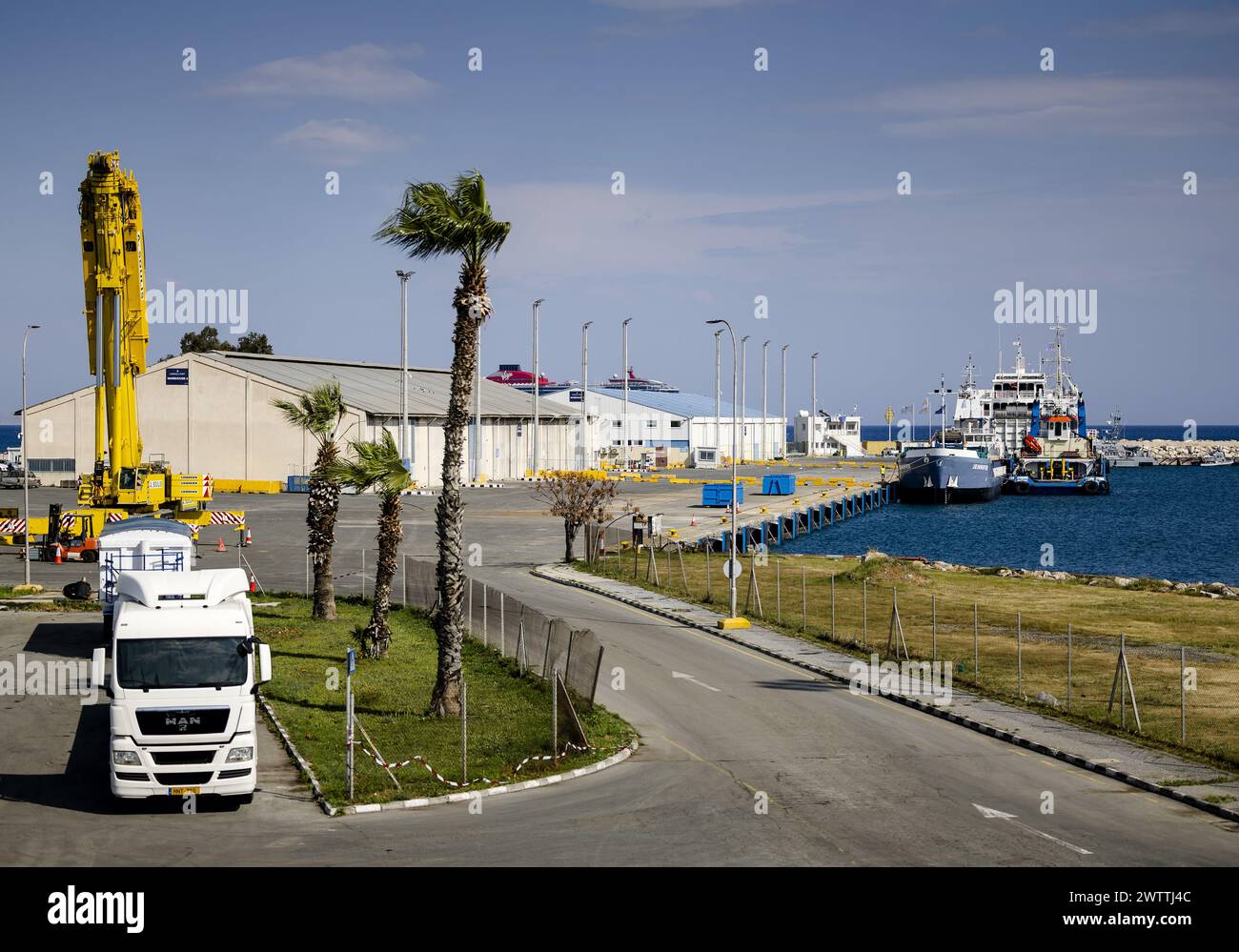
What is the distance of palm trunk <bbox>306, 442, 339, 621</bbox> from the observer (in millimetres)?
38750

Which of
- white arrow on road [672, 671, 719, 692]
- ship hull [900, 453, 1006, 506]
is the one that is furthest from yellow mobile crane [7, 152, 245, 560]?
ship hull [900, 453, 1006, 506]

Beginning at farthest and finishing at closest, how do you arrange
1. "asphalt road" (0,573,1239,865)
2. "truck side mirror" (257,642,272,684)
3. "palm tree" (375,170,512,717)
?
"palm tree" (375,170,512,717) → "truck side mirror" (257,642,272,684) → "asphalt road" (0,573,1239,865)

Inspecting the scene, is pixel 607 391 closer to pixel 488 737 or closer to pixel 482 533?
pixel 482 533

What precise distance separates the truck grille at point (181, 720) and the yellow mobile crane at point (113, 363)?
34943 mm

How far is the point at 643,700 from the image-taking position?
94.4 feet

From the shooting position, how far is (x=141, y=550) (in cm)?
3416

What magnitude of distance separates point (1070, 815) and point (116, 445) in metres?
45.1

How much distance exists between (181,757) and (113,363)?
1444 inches

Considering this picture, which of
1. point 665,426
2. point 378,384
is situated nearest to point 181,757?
point 378,384

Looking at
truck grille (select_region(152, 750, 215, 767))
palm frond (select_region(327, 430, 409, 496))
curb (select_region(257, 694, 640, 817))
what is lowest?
curb (select_region(257, 694, 640, 817))

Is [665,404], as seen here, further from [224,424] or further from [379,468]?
[379,468]

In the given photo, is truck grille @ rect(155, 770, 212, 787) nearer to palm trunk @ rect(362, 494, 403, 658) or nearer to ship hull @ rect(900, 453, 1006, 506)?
palm trunk @ rect(362, 494, 403, 658)
